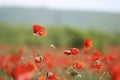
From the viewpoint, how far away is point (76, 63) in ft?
12.5

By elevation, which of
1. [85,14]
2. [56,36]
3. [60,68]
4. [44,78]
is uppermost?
[44,78]

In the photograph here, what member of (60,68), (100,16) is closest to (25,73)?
(60,68)

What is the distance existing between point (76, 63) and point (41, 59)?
0.33 m

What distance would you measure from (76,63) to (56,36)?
1356cm

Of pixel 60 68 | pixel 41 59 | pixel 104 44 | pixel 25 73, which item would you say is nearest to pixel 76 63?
pixel 41 59

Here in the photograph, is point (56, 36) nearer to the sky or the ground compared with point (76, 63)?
nearer to the ground

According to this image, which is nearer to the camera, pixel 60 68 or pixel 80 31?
pixel 60 68

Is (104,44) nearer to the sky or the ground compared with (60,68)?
nearer to the ground

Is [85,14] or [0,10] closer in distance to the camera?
[0,10]

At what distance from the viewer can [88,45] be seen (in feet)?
13.5

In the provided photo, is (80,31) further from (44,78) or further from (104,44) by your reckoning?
(44,78)

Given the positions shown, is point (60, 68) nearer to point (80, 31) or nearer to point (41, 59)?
point (41, 59)

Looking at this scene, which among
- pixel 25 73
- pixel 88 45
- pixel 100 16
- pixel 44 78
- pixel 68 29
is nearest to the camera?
pixel 25 73

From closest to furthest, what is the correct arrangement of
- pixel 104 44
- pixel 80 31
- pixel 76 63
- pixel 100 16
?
pixel 76 63 → pixel 104 44 → pixel 80 31 → pixel 100 16
